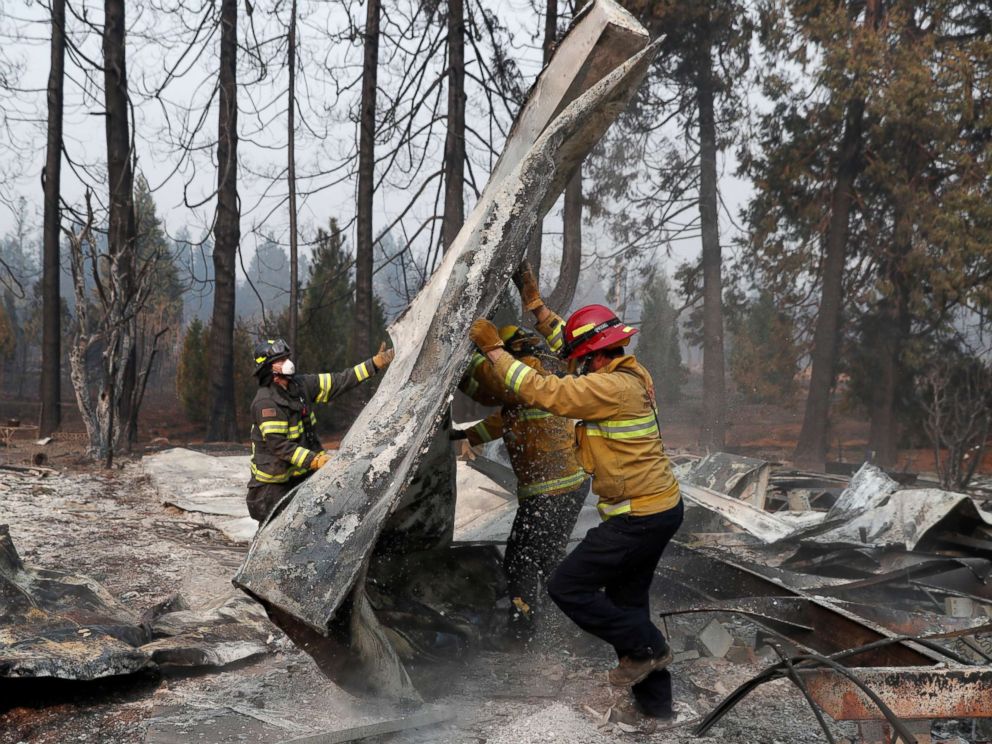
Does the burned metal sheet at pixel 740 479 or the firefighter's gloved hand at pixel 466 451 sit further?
the firefighter's gloved hand at pixel 466 451

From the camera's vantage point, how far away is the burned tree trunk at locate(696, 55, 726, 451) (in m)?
18.7

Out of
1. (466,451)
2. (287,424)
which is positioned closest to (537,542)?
(287,424)

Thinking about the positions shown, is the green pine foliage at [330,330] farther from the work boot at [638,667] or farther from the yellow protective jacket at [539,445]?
the work boot at [638,667]

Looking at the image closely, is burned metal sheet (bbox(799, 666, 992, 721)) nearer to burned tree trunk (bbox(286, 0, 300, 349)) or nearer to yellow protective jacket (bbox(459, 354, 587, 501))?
yellow protective jacket (bbox(459, 354, 587, 501))

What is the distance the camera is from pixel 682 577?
5.09 m

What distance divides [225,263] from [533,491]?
13.2 m

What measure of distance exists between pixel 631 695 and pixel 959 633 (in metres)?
1.43

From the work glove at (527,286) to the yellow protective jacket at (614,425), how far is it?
2.43 feet

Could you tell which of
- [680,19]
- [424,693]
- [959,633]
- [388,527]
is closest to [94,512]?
[388,527]

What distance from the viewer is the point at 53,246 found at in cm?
1648

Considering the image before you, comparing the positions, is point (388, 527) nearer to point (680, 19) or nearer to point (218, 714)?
point (218, 714)

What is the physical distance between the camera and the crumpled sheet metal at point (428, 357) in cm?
318

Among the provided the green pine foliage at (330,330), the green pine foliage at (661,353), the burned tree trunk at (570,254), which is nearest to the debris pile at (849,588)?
the burned tree trunk at (570,254)

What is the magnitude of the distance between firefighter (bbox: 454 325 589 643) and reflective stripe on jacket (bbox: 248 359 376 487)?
1.33 metres
